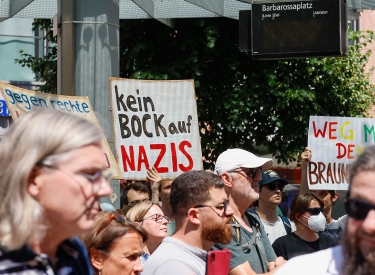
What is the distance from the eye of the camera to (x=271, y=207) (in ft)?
23.2

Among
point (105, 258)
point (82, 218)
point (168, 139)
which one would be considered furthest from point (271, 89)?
point (82, 218)

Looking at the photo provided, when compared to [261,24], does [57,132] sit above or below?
below

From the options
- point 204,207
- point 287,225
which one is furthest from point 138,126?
point 204,207

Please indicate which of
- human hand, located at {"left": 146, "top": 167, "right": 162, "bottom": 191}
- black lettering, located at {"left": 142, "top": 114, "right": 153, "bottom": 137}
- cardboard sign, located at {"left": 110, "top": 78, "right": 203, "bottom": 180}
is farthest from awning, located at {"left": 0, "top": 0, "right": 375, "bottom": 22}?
human hand, located at {"left": 146, "top": 167, "right": 162, "bottom": 191}

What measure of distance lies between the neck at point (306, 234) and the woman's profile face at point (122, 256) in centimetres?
338

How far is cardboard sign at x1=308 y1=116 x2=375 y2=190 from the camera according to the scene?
8938 millimetres

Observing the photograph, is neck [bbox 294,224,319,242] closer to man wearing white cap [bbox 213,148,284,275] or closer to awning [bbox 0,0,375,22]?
man wearing white cap [bbox 213,148,284,275]

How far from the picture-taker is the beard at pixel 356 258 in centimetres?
189

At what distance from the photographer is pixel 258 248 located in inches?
203

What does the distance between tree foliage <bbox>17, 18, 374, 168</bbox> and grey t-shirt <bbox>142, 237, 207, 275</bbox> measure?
1155 centimetres

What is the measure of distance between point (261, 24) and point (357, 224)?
6.43 metres

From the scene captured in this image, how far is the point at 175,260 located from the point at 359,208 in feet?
6.77

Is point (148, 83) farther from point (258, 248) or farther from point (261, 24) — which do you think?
point (258, 248)

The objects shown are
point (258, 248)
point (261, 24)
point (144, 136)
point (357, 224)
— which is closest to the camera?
point (357, 224)
